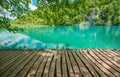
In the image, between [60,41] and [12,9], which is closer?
[12,9]

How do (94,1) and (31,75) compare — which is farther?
(94,1)

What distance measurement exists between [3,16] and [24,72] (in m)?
6.23

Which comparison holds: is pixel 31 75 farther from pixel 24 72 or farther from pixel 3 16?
pixel 3 16

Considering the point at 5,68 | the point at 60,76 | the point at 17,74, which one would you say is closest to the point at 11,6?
the point at 5,68

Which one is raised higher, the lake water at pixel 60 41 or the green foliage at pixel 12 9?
the green foliage at pixel 12 9

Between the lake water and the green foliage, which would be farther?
the lake water

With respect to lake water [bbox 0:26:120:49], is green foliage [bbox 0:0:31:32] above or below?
above

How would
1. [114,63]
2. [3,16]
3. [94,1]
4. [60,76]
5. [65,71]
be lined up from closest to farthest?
[60,76] → [65,71] → [114,63] → [3,16] → [94,1]

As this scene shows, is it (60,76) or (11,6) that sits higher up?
(11,6)

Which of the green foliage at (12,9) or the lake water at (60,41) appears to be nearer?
the green foliage at (12,9)

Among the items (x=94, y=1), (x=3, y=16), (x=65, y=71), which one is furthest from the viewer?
(x=94, y=1)

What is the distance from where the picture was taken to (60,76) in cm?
613

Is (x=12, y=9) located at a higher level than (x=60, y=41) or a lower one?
higher

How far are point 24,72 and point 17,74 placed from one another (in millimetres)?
281
